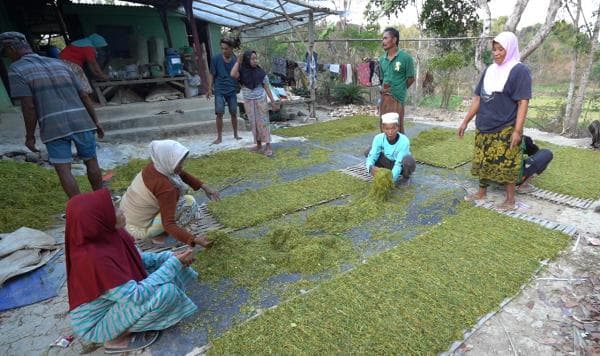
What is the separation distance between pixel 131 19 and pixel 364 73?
600 centimetres

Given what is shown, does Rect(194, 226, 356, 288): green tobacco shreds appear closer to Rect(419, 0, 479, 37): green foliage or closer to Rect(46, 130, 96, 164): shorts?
Rect(46, 130, 96, 164): shorts

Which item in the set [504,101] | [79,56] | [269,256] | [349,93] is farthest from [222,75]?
[349,93]

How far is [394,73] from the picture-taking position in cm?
464

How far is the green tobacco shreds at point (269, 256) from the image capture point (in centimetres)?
246

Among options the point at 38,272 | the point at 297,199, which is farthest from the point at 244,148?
the point at 38,272

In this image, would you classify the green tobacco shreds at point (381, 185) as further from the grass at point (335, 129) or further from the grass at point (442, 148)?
the grass at point (335, 129)

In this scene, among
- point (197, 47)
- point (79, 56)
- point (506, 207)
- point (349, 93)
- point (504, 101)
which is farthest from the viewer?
point (349, 93)

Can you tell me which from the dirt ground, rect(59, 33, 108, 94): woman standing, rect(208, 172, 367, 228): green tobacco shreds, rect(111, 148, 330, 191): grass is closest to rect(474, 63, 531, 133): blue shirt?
the dirt ground

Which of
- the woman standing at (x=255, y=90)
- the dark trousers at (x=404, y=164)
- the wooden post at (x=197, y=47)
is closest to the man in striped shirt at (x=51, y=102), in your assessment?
the woman standing at (x=255, y=90)

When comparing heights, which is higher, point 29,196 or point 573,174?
point 29,196

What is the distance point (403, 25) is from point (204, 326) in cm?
2631

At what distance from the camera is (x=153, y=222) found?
9.23 feet

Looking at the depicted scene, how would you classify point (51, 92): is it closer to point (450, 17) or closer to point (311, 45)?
point (311, 45)

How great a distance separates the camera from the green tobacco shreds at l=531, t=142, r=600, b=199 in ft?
12.2
